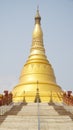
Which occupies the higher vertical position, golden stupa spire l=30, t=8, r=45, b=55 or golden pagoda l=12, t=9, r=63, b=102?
golden stupa spire l=30, t=8, r=45, b=55

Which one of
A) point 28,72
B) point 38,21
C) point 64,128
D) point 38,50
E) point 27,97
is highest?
point 38,21

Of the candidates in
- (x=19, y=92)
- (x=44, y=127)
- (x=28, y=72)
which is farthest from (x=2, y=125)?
(x=28, y=72)

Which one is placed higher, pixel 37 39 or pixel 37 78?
pixel 37 39

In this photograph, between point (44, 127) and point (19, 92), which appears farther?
point (19, 92)

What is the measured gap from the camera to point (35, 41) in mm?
48188

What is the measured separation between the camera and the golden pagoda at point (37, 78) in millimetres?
39406

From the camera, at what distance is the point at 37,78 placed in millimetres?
43969

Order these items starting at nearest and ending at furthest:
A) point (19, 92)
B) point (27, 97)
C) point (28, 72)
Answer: point (27, 97)
point (19, 92)
point (28, 72)

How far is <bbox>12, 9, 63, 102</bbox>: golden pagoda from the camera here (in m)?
39.4

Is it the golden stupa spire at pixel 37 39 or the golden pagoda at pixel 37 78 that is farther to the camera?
the golden stupa spire at pixel 37 39

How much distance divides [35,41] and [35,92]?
11.0m

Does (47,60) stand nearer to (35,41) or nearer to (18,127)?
(35,41)

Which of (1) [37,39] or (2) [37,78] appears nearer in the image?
(2) [37,78]

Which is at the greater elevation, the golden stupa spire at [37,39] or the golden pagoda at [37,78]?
the golden stupa spire at [37,39]
